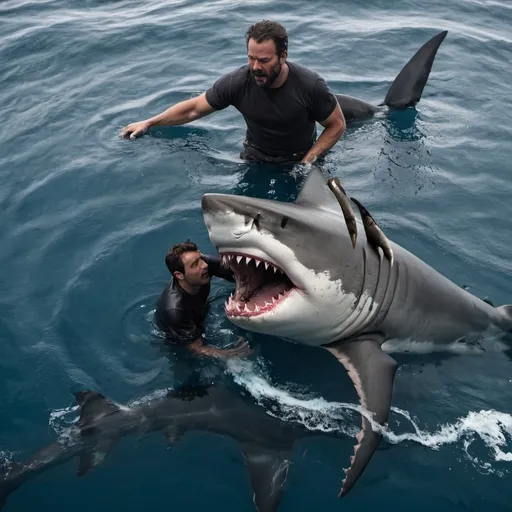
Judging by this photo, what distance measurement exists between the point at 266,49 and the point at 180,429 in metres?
4.14

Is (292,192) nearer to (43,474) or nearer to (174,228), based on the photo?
(174,228)

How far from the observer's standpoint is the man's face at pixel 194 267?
5.70 m

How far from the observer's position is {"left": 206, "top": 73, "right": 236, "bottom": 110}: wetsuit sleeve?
7.97m

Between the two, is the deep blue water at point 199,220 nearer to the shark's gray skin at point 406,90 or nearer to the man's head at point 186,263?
the shark's gray skin at point 406,90

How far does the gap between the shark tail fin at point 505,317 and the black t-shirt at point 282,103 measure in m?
3.17

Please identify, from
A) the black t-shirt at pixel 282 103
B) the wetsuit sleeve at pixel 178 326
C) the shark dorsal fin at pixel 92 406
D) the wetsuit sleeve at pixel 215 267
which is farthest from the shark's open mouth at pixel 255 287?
the black t-shirt at pixel 282 103

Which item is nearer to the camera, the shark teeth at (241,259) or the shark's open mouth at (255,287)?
the shark teeth at (241,259)

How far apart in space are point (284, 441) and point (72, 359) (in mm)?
2234

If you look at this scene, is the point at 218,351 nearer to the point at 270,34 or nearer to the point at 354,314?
the point at 354,314

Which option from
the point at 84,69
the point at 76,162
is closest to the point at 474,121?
the point at 76,162

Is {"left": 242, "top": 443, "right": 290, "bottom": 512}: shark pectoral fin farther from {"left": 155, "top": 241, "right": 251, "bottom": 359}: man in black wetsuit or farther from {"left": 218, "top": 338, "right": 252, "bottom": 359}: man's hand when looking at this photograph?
{"left": 155, "top": 241, "right": 251, "bottom": 359}: man in black wetsuit

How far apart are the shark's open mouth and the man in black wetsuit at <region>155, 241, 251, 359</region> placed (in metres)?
0.67

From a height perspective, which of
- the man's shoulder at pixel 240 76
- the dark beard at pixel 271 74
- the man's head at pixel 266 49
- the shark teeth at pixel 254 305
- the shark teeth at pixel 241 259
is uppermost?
the man's head at pixel 266 49

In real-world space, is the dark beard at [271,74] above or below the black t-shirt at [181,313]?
above
